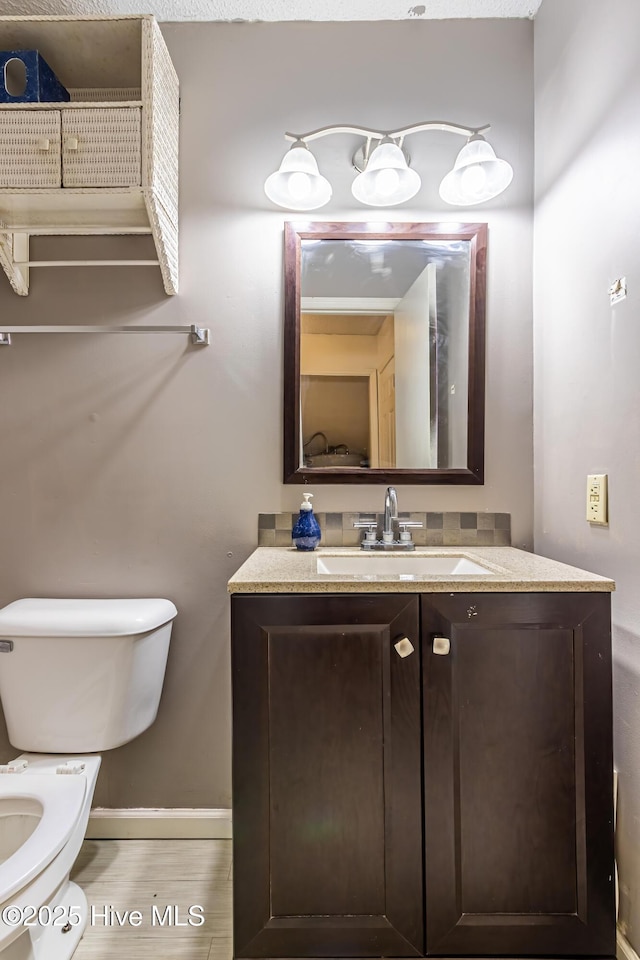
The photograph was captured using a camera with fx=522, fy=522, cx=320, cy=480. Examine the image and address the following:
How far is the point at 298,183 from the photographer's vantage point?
1451mm

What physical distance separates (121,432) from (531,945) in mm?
1566

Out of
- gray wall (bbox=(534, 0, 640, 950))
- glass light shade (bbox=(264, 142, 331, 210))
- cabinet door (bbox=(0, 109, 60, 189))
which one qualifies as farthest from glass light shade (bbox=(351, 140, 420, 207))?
cabinet door (bbox=(0, 109, 60, 189))

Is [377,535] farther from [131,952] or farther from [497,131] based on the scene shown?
[497,131]

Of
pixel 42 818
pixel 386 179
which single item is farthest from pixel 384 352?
pixel 42 818

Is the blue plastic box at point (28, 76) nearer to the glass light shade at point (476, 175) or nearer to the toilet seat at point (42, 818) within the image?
the glass light shade at point (476, 175)

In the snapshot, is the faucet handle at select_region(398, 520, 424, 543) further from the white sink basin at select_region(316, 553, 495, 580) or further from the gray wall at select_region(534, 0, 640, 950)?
the gray wall at select_region(534, 0, 640, 950)

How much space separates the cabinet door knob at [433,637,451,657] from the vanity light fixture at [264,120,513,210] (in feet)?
3.90

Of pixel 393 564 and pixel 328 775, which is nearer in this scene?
pixel 328 775

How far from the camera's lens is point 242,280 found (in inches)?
61.7

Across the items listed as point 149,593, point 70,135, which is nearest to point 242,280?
point 70,135

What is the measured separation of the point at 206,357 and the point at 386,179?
714mm

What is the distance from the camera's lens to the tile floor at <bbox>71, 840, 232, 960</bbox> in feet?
3.88

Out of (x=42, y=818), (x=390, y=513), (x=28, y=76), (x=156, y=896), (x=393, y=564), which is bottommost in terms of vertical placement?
(x=156, y=896)

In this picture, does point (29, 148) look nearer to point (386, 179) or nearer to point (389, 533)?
point (386, 179)
